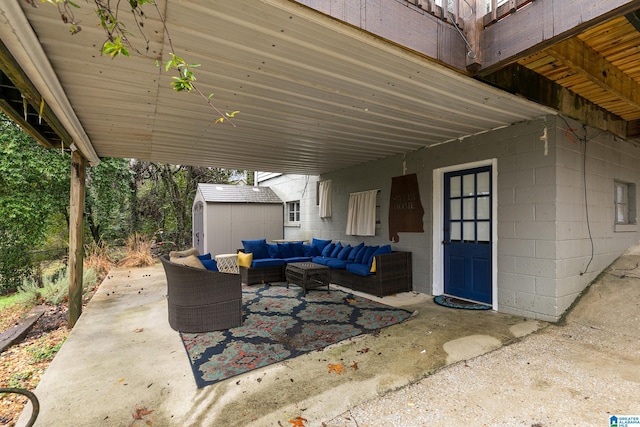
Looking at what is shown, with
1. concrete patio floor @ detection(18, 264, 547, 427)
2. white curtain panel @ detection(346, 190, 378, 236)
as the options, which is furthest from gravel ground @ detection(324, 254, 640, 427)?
white curtain panel @ detection(346, 190, 378, 236)

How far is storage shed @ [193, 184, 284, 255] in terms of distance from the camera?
8508 mm

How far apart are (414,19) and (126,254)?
915cm

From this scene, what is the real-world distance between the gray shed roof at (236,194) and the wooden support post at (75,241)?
3949 millimetres

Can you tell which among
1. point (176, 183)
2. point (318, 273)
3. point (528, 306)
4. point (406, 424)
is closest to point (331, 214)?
point (318, 273)

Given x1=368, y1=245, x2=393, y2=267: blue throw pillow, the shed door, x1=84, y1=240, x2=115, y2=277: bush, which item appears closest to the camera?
x1=368, y1=245, x2=393, y2=267: blue throw pillow

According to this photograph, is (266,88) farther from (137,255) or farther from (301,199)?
(137,255)

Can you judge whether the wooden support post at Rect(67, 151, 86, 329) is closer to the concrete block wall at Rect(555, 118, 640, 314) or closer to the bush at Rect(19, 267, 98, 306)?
the bush at Rect(19, 267, 98, 306)

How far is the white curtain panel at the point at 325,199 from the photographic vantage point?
7652mm

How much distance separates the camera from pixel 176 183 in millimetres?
11852

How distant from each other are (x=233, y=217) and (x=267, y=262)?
3186 mm

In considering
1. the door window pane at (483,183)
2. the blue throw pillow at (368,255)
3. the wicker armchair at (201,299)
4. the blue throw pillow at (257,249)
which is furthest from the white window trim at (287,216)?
the wicker armchair at (201,299)

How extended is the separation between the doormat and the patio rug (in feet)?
2.67

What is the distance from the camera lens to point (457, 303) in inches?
180

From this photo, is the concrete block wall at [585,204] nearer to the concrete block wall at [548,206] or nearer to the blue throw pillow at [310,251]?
the concrete block wall at [548,206]
